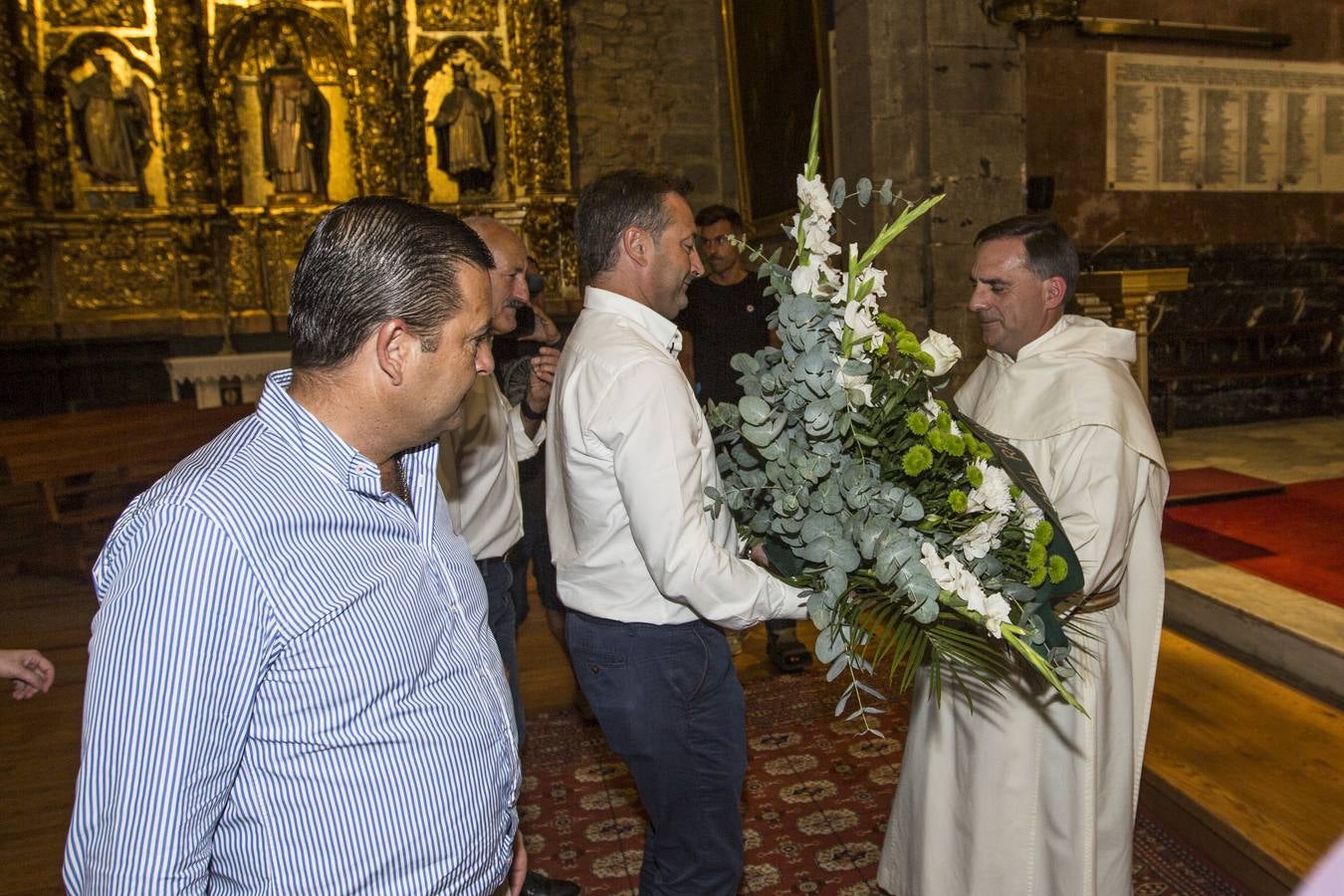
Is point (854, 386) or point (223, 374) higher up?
point (854, 386)

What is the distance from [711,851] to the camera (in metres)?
1.96

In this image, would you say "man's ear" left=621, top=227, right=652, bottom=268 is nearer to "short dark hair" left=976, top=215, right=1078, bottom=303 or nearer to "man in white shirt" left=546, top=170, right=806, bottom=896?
"man in white shirt" left=546, top=170, right=806, bottom=896

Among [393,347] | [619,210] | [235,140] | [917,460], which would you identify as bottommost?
[917,460]

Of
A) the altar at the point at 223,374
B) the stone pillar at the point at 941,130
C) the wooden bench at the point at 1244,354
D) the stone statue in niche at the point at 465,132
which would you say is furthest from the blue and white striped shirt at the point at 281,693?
the stone statue in niche at the point at 465,132

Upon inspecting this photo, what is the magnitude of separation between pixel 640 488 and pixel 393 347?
707 millimetres

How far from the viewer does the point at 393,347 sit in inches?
45.6

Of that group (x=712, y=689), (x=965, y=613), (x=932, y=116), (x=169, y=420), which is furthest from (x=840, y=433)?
(x=169, y=420)

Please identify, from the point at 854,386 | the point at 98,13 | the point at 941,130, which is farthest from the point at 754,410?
the point at 98,13

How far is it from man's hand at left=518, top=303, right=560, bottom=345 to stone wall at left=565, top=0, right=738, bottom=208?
21.1 ft

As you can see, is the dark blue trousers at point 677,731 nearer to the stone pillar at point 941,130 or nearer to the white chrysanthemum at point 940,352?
the white chrysanthemum at point 940,352

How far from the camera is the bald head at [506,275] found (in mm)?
2570

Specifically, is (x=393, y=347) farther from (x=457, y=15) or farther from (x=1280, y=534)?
(x=457, y=15)

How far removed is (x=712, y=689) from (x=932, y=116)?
3.67m

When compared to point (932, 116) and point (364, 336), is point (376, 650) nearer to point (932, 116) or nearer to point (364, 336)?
point (364, 336)
